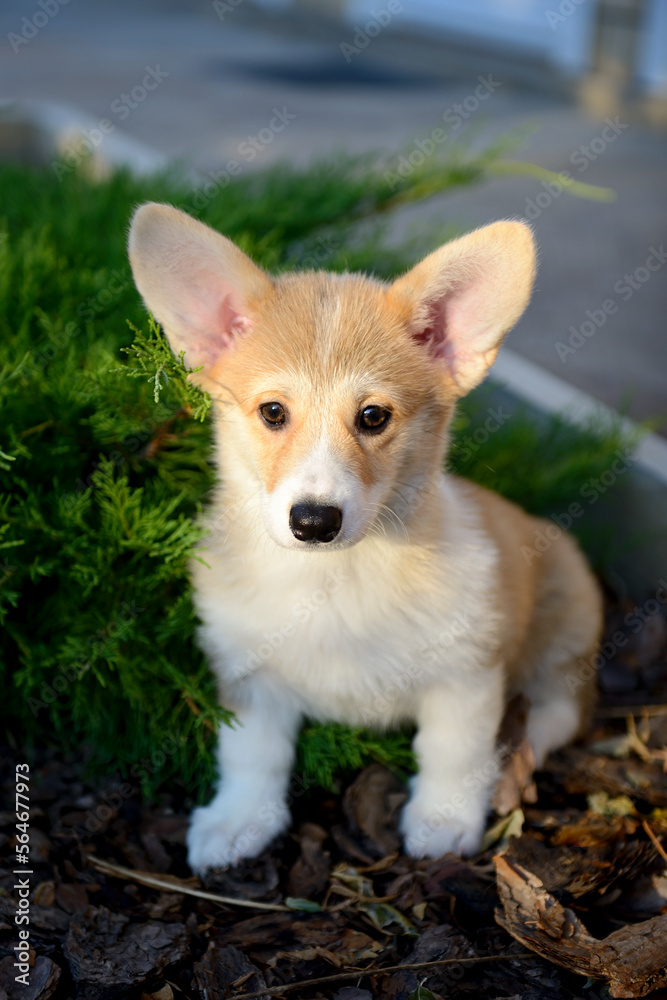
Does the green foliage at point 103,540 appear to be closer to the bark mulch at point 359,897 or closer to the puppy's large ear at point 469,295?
the bark mulch at point 359,897

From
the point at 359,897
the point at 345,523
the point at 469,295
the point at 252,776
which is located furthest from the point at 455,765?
the point at 469,295

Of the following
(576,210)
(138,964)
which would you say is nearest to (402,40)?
(576,210)

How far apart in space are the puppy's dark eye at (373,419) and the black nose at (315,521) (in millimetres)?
267

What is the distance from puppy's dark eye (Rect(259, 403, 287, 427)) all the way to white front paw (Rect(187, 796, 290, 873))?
948 mm

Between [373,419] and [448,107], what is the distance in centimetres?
795

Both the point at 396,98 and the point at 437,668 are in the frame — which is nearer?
the point at 437,668

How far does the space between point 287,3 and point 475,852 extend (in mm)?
14040

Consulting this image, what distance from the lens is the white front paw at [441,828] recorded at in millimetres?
2246

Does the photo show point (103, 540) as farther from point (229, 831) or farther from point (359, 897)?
point (359, 897)

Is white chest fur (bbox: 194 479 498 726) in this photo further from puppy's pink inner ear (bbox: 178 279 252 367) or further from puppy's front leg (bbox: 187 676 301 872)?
puppy's pink inner ear (bbox: 178 279 252 367)

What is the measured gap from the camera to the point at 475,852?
7.42ft

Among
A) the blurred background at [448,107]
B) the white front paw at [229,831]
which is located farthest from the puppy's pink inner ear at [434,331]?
the blurred background at [448,107]

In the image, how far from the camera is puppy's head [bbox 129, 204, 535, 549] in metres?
1.89

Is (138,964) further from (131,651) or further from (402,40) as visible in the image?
(402,40)
